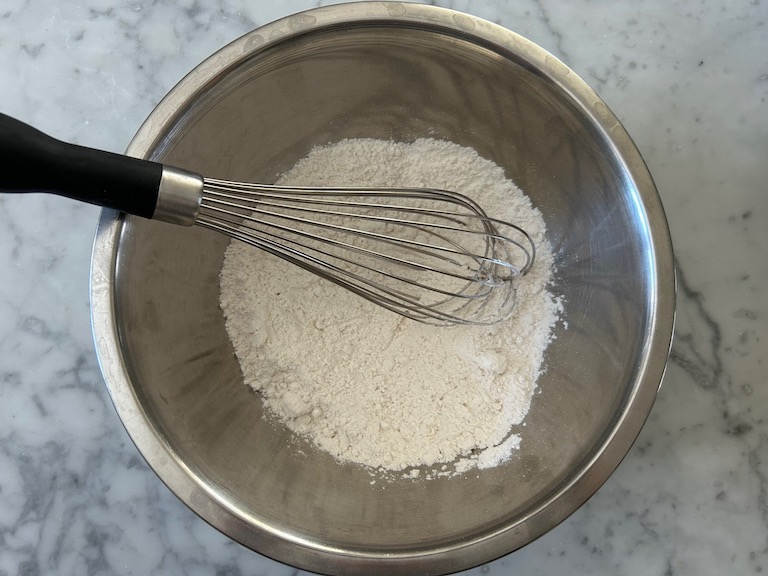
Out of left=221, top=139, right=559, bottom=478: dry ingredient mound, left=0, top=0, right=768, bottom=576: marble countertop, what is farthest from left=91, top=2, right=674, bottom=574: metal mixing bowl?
left=0, top=0, right=768, bottom=576: marble countertop

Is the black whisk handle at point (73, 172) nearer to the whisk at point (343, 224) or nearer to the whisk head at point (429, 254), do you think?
the whisk at point (343, 224)

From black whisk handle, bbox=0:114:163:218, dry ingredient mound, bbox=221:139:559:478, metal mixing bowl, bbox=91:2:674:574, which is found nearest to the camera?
black whisk handle, bbox=0:114:163:218

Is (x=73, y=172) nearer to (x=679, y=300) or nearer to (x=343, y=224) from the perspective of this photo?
(x=343, y=224)

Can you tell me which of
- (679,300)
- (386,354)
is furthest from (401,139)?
(679,300)

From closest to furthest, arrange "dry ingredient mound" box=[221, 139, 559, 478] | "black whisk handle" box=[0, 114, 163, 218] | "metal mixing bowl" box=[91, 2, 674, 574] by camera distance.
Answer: "black whisk handle" box=[0, 114, 163, 218]
"metal mixing bowl" box=[91, 2, 674, 574]
"dry ingredient mound" box=[221, 139, 559, 478]

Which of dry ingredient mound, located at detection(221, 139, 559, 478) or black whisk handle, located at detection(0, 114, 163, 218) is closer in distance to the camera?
black whisk handle, located at detection(0, 114, 163, 218)

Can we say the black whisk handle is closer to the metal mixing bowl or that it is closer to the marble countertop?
the metal mixing bowl

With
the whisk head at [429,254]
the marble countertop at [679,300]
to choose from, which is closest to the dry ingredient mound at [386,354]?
the whisk head at [429,254]
